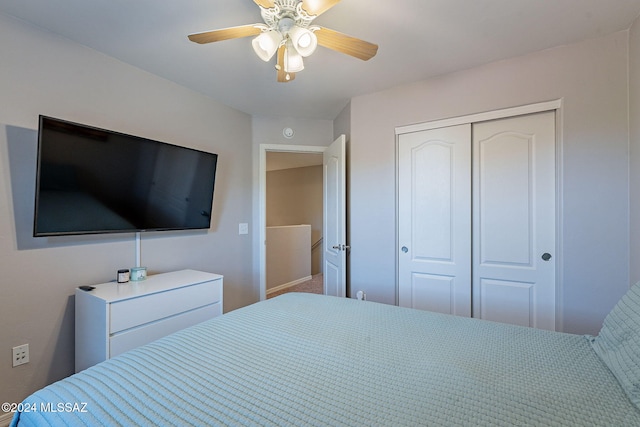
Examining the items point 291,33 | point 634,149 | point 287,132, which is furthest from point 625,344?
point 287,132

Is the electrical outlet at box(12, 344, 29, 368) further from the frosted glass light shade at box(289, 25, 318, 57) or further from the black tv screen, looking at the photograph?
the frosted glass light shade at box(289, 25, 318, 57)

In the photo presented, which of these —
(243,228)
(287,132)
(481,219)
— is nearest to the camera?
(481,219)

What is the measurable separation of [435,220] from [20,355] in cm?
297

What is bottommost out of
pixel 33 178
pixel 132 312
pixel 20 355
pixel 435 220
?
pixel 20 355

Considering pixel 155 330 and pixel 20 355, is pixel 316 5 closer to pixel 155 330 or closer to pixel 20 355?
pixel 155 330

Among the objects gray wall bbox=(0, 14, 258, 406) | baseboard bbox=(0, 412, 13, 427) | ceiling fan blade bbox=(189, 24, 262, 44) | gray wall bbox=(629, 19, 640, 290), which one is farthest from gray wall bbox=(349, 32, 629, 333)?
baseboard bbox=(0, 412, 13, 427)

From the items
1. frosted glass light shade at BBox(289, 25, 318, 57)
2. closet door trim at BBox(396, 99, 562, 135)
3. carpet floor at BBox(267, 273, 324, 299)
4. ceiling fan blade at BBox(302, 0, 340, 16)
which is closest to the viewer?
ceiling fan blade at BBox(302, 0, 340, 16)

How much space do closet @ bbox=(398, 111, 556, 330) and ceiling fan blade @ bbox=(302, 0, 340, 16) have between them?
1.52 meters

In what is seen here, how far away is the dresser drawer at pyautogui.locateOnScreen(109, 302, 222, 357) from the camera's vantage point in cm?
164

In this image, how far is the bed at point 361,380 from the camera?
28.1 inches

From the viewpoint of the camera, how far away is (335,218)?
2.90 metres

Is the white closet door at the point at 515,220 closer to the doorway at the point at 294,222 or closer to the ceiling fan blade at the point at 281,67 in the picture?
the ceiling fan blade at the point at 281,67

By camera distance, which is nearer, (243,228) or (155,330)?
(155,330)

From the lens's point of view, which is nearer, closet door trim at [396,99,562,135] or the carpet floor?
closet door trim at [396,99,562,135]
